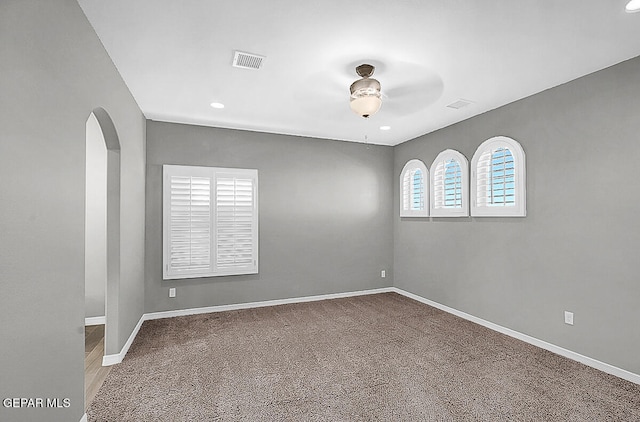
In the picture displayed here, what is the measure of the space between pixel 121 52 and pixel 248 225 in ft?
9.22

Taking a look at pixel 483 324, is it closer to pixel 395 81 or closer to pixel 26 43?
pixel 395 81

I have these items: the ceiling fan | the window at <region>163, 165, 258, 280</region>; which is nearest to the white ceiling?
the ceiling fan

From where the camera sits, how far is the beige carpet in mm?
2375

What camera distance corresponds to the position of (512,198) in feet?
12.6

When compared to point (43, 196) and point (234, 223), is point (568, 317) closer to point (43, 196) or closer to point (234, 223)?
point (234, 223)

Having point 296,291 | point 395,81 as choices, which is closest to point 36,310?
point 395,81

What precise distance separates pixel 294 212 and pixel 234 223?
0.97m

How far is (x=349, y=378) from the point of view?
112 inches

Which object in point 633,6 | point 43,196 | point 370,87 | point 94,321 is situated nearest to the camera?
point 43,196

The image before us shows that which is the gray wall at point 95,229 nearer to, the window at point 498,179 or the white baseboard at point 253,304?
the white baseboard at point 253,304

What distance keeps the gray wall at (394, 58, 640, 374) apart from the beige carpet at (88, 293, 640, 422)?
36 cm

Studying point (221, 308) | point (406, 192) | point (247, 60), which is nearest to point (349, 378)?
point (221, 308)

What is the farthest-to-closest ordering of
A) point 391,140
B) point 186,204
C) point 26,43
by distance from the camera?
point 391,140 < point 186,204 < point 26,43

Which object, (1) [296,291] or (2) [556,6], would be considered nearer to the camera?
(2) [556,6]
